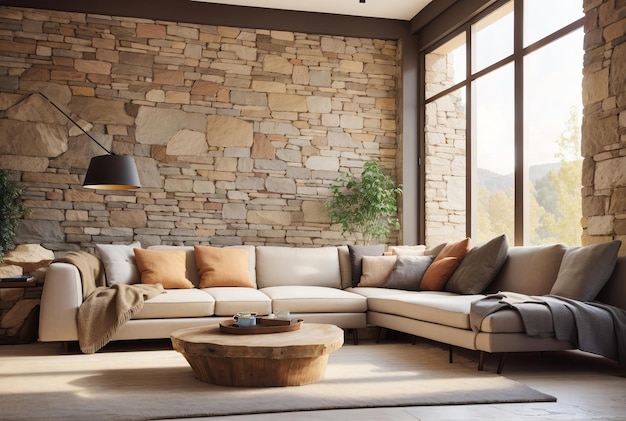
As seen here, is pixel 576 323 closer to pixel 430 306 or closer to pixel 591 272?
pixel 591 272

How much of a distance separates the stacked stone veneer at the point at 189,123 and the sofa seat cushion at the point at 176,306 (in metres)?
1.77

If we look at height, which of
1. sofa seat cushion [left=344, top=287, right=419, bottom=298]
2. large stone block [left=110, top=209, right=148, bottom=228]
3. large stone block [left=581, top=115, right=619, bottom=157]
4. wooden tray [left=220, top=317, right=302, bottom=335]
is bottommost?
wooden tray [left=220, top=317, right=302, bottom=335]

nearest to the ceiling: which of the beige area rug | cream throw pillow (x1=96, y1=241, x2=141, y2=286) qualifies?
cream throw pillow (x1=96, y1=241, x2=141, y2=286)

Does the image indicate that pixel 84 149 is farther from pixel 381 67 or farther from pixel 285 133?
pixel 381 67

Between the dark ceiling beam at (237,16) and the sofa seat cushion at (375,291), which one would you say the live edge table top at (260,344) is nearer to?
the sofa seat cushion at (375,291)

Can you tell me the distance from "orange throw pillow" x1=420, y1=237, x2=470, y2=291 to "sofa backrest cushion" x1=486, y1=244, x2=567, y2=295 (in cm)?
48

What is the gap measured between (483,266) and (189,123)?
3476 millimetres

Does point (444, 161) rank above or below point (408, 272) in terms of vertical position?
above

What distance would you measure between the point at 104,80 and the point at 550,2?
4.37 m

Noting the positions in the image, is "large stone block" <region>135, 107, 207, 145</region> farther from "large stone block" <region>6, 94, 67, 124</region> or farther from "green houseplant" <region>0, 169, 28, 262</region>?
"green houseplant" <region>0, 169, 28, 262</region>

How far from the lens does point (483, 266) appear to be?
5551 millimetres

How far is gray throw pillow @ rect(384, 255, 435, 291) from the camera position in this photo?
20.9 feet

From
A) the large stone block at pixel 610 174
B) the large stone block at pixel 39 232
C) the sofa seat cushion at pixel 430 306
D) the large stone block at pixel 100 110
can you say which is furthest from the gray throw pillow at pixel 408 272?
the large stone block at pixel 39 232

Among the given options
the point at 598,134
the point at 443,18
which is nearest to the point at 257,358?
the point at 598,134
